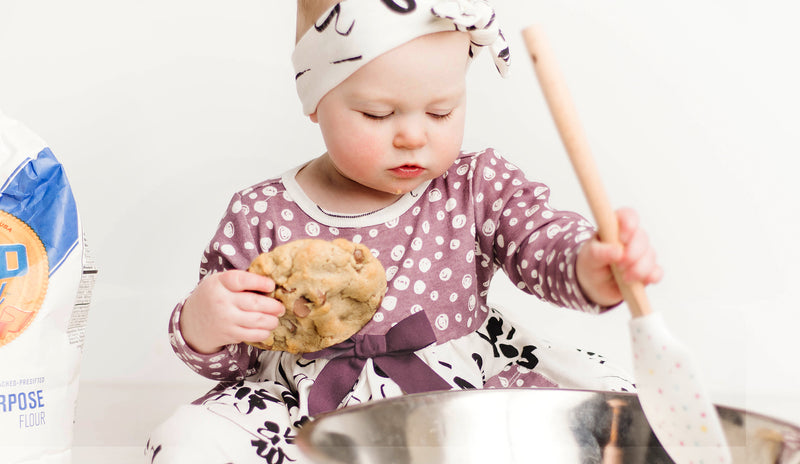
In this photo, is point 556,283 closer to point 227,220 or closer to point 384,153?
point 384,153

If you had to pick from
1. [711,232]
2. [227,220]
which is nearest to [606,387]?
[227,220]

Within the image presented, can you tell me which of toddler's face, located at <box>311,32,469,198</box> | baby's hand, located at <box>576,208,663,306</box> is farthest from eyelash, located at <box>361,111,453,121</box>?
baby's hand, located at <box>576,208,663,306</box>

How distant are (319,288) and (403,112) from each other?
0.19 m

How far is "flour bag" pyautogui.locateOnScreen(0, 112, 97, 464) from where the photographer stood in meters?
0.90

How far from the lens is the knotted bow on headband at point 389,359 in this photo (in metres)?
0.96

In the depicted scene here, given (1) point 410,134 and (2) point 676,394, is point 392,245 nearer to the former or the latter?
(1) point 410,134

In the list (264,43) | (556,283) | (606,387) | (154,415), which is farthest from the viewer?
(264,43)

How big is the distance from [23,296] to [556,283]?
51 centimetres

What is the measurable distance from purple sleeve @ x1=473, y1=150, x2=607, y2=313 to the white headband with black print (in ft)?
0.53

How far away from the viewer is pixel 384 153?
3.04ft

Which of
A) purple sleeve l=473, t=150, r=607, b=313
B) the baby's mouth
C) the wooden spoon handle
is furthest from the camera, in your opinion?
the baby's mouth

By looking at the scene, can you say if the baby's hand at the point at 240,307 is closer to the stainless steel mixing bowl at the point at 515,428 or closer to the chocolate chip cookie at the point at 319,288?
the chocolate chip cookie at the point at 319,288

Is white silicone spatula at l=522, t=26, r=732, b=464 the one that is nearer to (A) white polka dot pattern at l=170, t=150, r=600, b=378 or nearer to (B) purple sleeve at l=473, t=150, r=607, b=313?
(B) purple sleeve at l=473, t=150, r=607, b=313

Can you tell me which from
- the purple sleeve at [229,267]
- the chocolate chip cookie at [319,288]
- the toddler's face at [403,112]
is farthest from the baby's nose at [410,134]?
the purple sleeve at [229,267]
